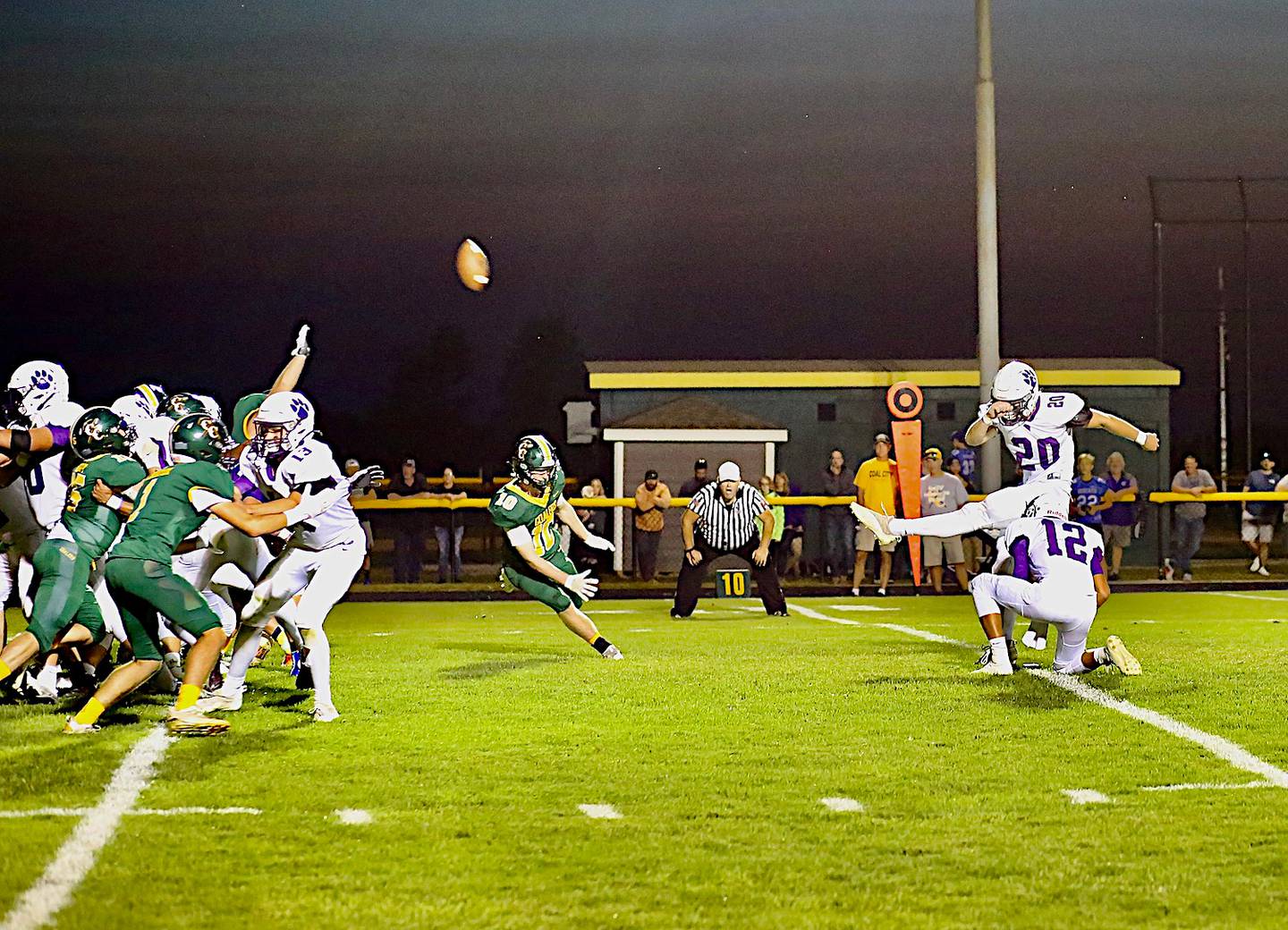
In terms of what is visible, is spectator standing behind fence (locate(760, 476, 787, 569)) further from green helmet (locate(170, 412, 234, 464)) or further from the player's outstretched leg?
green helmet (locate(170, 412, 234, 464))

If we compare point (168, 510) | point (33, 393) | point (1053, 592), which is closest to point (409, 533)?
point (33, 393)

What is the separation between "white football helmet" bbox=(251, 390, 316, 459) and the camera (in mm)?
9750

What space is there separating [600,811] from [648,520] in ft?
52.1

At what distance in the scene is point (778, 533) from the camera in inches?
837

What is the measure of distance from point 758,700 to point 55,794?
4.45 meters

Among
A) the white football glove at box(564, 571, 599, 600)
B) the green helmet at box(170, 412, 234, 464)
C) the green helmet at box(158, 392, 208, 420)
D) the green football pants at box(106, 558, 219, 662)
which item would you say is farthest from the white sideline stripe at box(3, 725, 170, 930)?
the white football glove at box(564, 571, 599, 600)

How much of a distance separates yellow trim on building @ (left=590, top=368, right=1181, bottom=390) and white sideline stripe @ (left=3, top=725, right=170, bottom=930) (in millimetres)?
20567

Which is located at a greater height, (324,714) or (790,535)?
(790,535)

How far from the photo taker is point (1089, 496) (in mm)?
22391

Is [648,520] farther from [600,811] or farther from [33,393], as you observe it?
[600,811]

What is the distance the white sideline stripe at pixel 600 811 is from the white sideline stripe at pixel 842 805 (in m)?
0.86

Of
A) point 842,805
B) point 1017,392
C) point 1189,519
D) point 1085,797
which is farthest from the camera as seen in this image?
point 1189,519

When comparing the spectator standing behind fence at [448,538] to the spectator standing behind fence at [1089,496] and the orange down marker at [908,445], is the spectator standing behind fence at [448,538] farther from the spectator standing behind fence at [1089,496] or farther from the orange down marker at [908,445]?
the spectator standing behind fence at [1089,496]

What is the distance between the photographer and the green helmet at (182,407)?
10.7 m
